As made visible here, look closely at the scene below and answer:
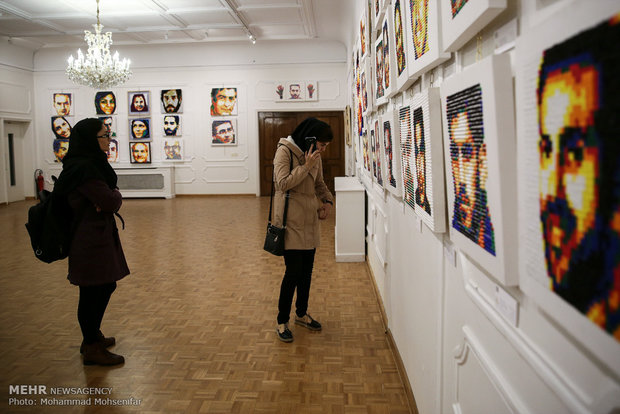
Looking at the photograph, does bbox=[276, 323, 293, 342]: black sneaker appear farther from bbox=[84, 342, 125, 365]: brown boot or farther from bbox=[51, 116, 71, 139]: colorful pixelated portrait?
bbox=[51, 116, 71, 139]: colorful pixelated portrait

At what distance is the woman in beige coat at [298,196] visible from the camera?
11.6 feet

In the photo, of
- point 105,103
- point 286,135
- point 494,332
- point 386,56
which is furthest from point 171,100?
point 494,332

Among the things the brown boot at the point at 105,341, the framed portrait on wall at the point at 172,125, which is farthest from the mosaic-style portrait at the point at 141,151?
the brown boot at the point at 105,341

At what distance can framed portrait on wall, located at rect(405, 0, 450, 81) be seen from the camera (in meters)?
1.71

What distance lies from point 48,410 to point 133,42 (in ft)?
43.8

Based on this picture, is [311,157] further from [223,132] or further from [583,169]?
[223,132]

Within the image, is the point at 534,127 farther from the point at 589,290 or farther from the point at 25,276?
the point at 25,276

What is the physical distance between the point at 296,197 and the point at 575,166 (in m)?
→ 2.92

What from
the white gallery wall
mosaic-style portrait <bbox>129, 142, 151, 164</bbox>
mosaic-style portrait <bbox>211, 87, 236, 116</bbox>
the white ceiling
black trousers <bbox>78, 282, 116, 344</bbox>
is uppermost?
the white ceiling

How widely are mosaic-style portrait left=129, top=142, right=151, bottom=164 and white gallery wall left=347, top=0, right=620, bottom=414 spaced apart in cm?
1348

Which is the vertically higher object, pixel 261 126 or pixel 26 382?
pixel 261 126

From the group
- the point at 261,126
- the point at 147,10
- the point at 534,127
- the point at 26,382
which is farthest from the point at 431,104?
the point at 261,126

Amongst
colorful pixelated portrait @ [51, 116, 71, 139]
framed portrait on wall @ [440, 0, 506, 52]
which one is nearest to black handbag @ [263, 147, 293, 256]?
framed portrait on wall @ [440, 0, 506, 52]

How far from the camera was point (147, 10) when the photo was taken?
10.9 metres
